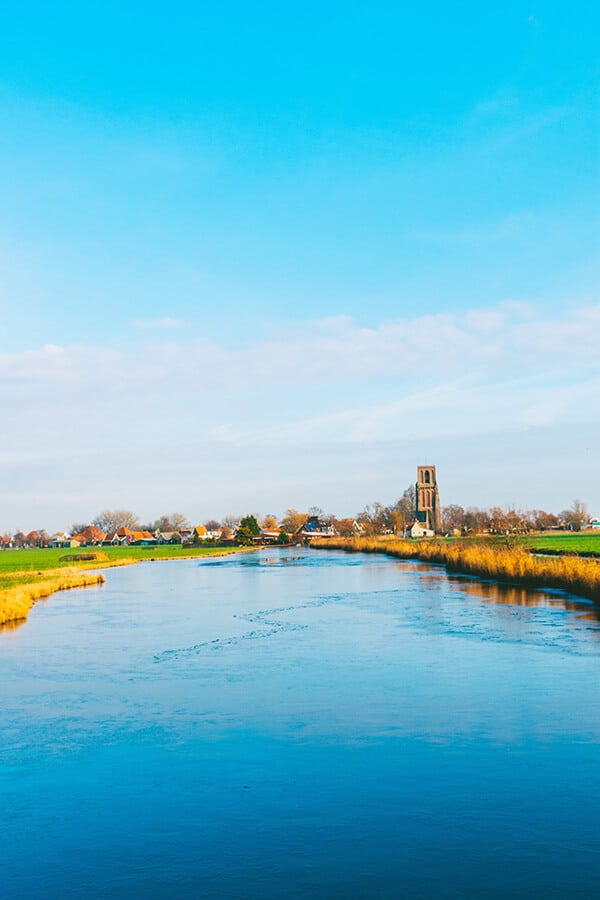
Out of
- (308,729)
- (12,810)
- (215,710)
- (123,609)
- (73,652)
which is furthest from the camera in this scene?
(123,609)

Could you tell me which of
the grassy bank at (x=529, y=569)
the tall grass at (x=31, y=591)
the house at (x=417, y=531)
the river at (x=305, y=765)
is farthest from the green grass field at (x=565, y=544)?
the house at (x=417, y=531)

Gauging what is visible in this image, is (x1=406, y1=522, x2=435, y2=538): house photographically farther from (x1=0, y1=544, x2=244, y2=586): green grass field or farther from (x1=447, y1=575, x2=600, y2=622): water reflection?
(x1=447, y1=575, x2=600, y2=622): water reflection

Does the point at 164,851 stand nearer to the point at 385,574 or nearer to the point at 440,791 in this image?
the point at 440,791

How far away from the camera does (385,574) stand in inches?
2312

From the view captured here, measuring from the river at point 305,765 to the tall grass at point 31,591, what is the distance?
29.8 feet

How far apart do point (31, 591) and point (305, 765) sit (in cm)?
3684

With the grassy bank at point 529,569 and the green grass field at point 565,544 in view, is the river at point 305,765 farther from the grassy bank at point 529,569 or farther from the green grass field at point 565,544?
the green grass field at point 565,544

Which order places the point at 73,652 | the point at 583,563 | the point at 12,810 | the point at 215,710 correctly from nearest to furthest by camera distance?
the point at 12,810, the point at 215,710, the point at 73,652, the point at 583,563

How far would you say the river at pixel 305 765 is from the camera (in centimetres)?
889

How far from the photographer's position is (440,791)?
11180mm

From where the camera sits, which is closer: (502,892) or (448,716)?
(502,892)

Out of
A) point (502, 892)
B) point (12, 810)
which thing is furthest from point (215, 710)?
point (502, 892)

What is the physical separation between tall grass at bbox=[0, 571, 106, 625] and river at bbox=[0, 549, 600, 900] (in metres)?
9.09

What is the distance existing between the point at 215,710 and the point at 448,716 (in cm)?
496
